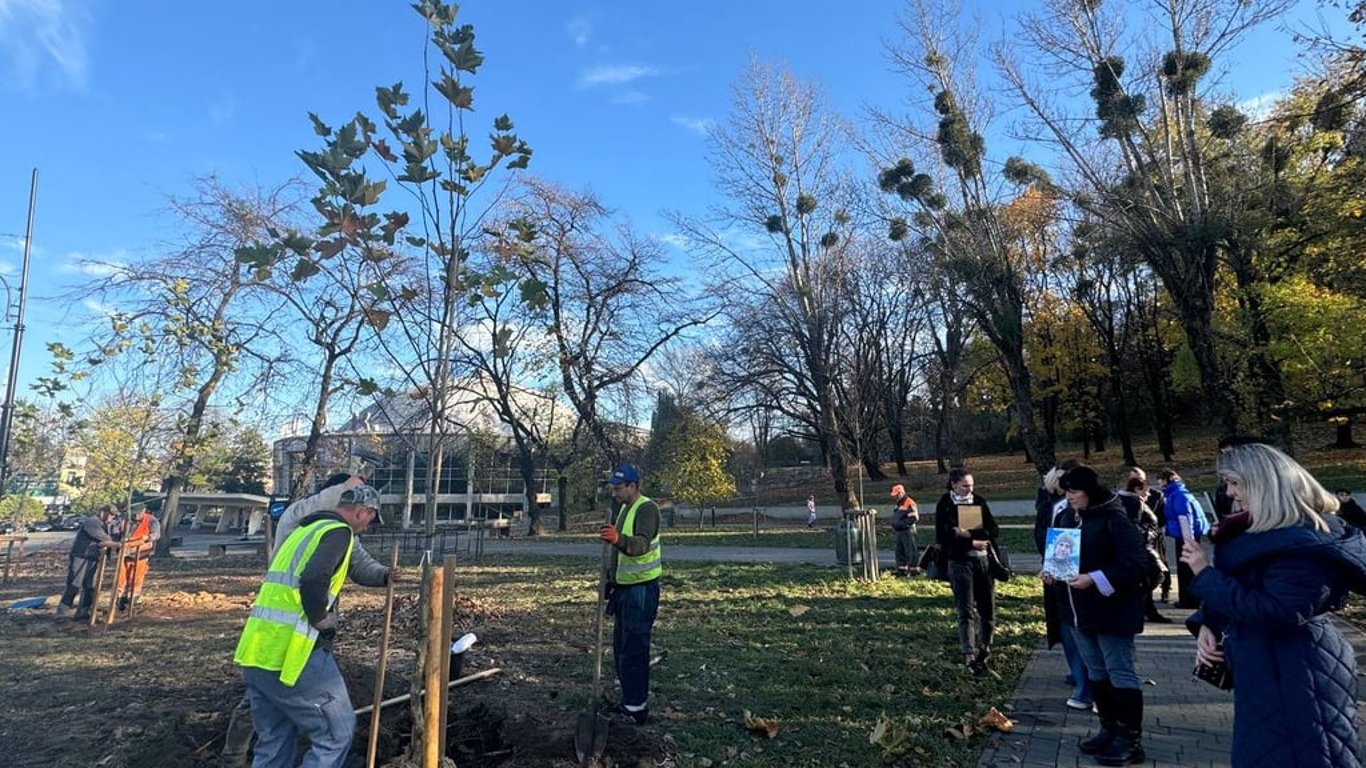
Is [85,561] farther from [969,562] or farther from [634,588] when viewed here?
[969,562]

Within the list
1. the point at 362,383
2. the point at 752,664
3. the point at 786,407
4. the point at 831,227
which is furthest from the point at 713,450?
the point at 362,383

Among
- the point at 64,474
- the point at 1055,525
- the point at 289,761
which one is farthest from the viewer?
the point at 64,474

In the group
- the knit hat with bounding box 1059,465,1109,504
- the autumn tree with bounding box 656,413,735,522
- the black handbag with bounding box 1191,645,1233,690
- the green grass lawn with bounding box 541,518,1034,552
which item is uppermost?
the autumn tree with bounding box 656,413,735,522

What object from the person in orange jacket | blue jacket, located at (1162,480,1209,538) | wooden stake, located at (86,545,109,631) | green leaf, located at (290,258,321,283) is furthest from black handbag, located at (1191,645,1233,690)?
the person in orange jacket

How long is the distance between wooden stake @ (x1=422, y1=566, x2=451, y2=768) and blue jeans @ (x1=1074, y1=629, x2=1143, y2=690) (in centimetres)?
396

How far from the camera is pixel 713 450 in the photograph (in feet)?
103

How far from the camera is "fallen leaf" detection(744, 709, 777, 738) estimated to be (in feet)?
16.4

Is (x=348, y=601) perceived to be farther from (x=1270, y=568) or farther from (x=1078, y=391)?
(x=1078, y=391)

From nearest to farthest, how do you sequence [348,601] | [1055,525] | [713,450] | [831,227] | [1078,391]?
1. [1055,525]
2. [348,601]
3. [831,227]
4. [713,450]
5. [1078,391]

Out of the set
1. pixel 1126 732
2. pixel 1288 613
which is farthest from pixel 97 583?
pixel 1288 613

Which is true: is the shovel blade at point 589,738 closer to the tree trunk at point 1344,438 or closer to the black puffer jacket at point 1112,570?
the black puffer jacket at point 1112,570

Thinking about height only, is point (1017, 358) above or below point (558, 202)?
below

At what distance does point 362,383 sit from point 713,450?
27.8 meters

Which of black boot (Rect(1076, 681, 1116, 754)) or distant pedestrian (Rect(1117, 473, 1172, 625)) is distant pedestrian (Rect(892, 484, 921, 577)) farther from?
black boot (Rect(1076, 681, 1116, 754))
